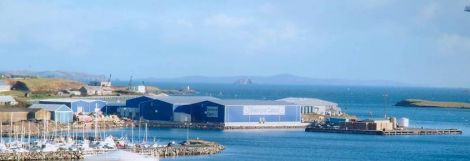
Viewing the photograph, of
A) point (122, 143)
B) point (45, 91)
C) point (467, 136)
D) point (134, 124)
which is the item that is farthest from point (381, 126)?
point (45, 91)

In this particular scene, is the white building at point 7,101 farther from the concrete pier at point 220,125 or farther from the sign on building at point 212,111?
the sign on building at point 212,111

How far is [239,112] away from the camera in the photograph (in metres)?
41.4

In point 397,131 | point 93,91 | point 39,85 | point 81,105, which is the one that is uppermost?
point 39,85

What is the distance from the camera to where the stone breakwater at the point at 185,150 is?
27.7 m

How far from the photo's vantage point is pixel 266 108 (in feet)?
138

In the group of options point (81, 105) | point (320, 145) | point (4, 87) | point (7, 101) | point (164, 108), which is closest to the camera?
point (320, 145)

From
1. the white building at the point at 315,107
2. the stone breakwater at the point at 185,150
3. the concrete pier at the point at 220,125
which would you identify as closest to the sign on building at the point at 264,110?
the concrete pier at the point at 220,125

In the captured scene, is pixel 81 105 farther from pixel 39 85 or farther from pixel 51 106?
pixel 39 85

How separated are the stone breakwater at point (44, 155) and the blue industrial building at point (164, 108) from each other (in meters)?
15.8

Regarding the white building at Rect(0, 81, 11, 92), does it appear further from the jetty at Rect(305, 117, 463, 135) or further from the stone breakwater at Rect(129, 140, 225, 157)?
the stone breakwater at Rect(129, 140, 225, 157)

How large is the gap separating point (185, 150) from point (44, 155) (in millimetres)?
4236

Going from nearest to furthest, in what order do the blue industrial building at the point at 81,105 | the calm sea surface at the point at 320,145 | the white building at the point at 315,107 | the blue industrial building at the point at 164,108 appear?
the calm sea surface at the point at 320,145, the blue industrial building at the point at 164,108, the blue industrial building at the point at 81,105, the white building at the point at 315,107

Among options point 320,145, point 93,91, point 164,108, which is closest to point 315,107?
point 164,108

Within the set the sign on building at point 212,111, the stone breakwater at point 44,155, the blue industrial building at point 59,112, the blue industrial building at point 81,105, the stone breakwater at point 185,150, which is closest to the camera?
the stone breakwater at point 44,155
